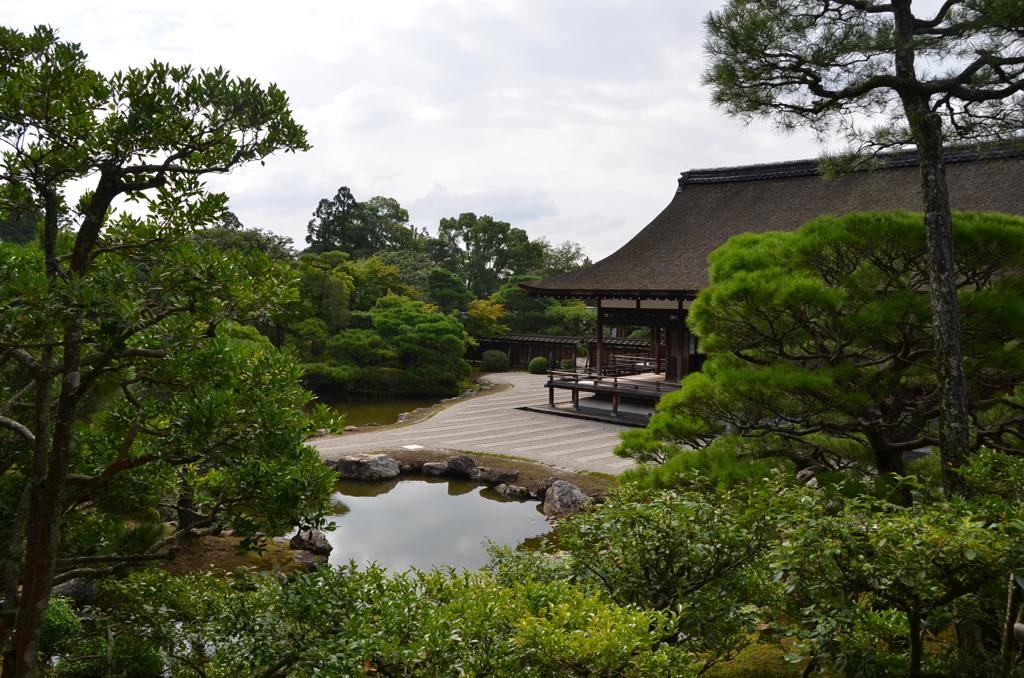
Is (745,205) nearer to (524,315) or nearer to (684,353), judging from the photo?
(684,353)

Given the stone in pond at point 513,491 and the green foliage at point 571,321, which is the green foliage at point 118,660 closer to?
the stone in pond at point 513,491

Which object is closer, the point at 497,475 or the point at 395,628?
the point at 395,628

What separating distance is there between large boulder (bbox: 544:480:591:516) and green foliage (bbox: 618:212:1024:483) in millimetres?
3324

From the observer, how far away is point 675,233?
1653 cm

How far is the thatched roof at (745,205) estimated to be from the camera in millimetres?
13156

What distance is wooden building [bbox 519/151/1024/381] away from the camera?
44.1 ft

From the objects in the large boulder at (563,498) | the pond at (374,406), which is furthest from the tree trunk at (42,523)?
the pond at (374,406)

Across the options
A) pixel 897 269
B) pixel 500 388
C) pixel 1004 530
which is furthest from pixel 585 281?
pixel 1004 530

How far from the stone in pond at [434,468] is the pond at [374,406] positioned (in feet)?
19.1

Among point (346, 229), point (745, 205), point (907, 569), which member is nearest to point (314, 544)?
point (907, 569)

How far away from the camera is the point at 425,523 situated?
9766 mm

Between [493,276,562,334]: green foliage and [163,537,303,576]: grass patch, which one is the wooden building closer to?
[163,537,303,576]: grass patch

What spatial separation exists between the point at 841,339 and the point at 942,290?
993 mm

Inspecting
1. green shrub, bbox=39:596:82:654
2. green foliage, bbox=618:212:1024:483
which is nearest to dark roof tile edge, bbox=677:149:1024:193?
green foliage, bbox=618:212:1024:483
